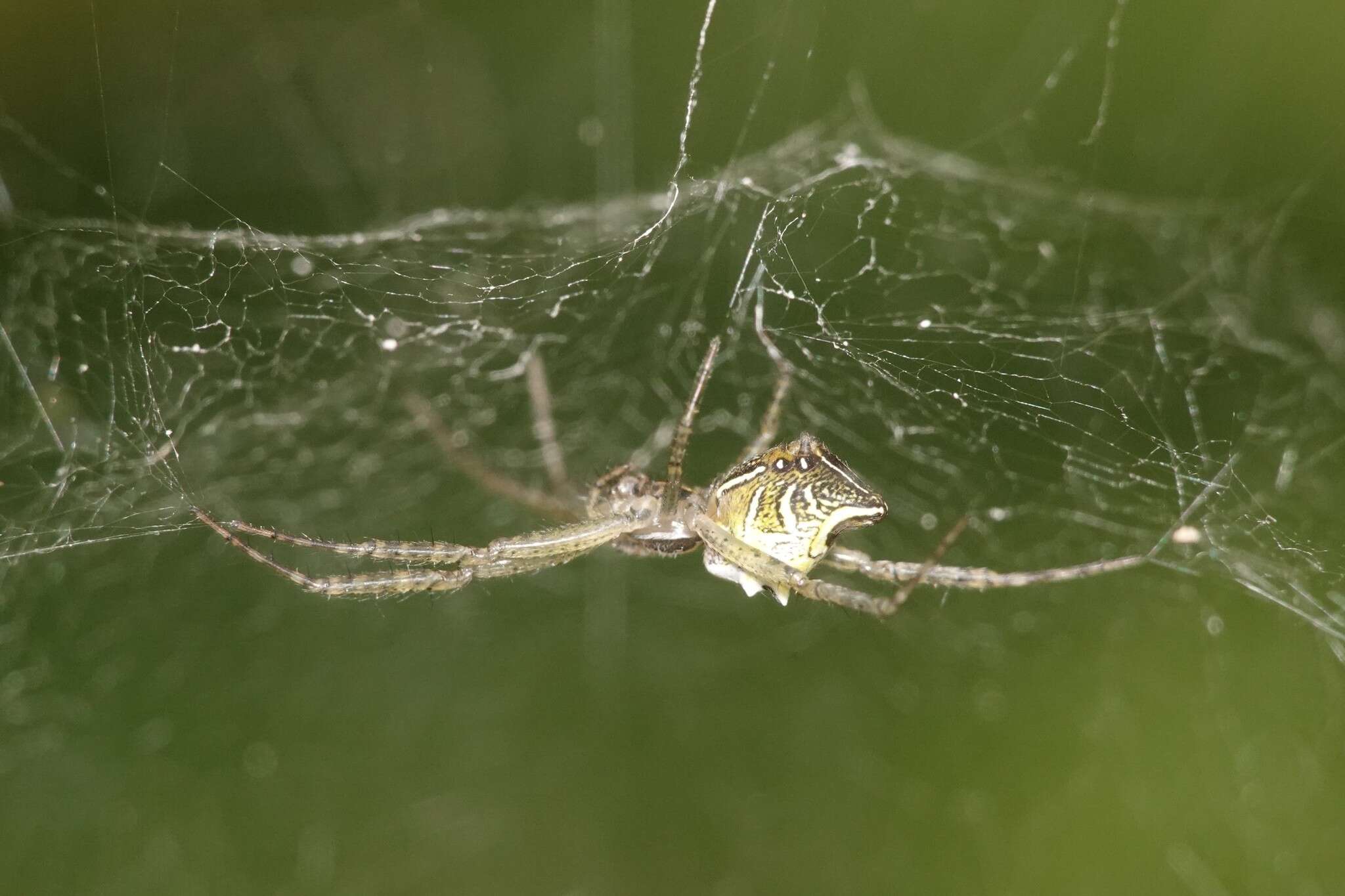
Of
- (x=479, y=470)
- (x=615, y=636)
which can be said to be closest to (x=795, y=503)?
(x=479, y=470)

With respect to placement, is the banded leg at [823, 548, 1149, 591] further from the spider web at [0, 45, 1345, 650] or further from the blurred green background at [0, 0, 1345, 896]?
the blurred green background at [0, 0, 1345, 896]

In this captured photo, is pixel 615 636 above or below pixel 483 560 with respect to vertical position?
below

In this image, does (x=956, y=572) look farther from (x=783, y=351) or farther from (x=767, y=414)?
(x=783, y=351)

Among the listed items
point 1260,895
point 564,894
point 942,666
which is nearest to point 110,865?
point 564,894

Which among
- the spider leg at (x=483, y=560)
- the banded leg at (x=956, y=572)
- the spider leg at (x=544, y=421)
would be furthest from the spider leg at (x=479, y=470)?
the banded leg at (x=956, y=572)

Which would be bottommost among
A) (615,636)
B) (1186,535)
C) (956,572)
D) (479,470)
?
(615,636)

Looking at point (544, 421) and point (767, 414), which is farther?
point (544, 421)

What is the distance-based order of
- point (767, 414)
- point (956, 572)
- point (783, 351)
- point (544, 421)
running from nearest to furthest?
point (956, 572)
point (767, 414)
point (783, 351)
point (544, 421)

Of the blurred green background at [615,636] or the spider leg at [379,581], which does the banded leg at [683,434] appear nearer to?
the spider leg at [379,581]
